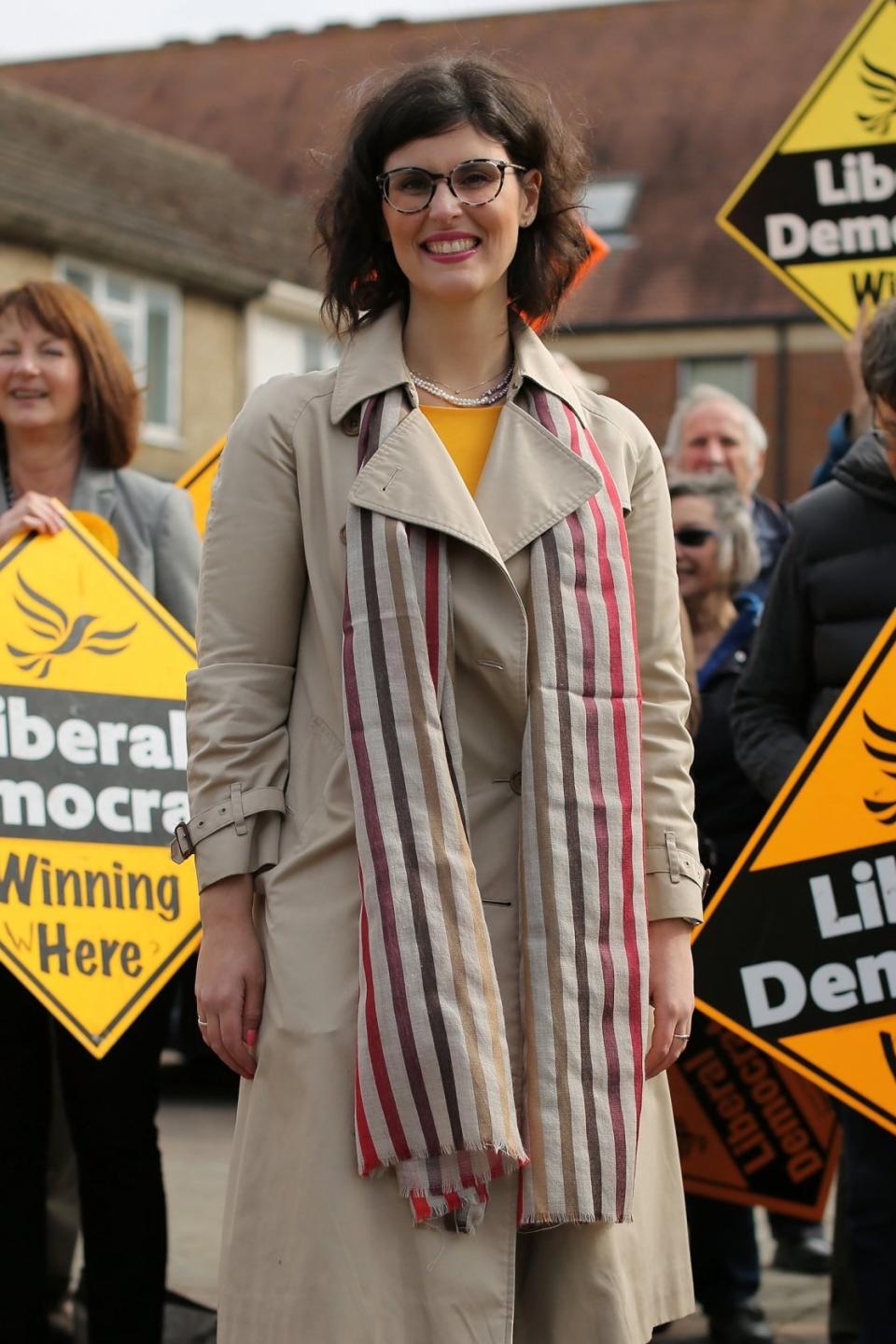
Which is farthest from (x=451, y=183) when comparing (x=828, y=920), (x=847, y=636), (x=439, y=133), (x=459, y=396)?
(x=847, y=636)

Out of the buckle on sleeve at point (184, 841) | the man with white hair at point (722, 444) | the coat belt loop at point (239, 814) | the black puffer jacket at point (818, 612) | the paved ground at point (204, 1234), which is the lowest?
the paved ground at point (204, 1234)

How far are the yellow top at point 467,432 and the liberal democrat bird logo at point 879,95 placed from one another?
236cm

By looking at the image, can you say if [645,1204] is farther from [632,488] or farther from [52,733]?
[52,733]

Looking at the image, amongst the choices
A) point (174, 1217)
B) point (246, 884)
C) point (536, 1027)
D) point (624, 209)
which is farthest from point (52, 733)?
point (624, 209)

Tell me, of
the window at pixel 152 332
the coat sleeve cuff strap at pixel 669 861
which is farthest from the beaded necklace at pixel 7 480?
the window at pixel 152 332

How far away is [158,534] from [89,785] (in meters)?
0.65

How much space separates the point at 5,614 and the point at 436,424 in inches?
59.7

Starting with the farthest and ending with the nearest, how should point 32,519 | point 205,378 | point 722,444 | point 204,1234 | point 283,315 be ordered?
1. point 283,315
2. point 205,378
3. point 722,444
4. point 204,1234
5. point 32,519

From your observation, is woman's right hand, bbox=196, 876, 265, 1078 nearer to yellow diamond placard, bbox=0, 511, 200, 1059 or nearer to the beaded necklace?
yellow diamond placard, bbox=0, 511, 200, 1059

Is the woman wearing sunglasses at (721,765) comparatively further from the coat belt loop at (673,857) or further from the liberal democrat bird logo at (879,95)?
the coat belt loop at (673,857)

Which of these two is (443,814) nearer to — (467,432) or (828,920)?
(467,432)

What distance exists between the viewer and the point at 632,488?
9.67ft

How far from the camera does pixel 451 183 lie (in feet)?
9.20

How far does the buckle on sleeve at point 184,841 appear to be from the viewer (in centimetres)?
278
